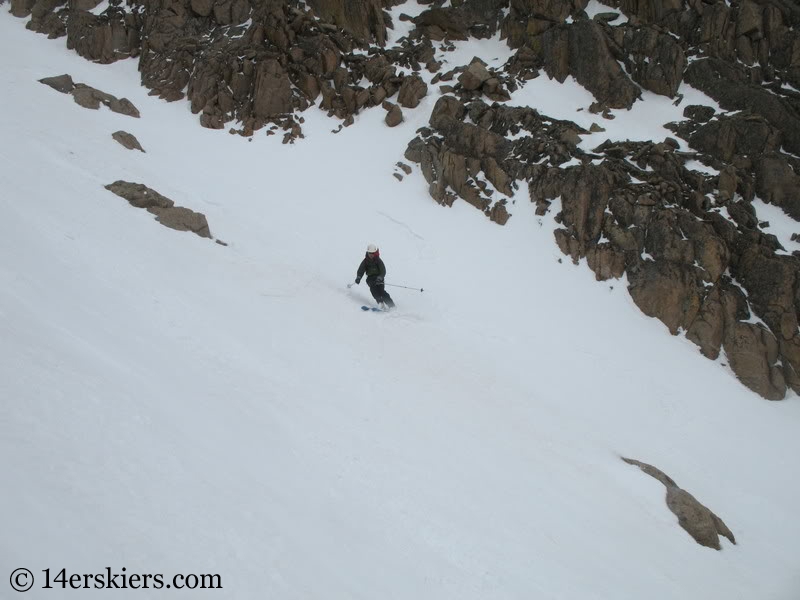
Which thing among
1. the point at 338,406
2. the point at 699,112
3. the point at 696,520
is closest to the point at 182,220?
the point at 338,406

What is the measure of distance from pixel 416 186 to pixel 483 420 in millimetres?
13583

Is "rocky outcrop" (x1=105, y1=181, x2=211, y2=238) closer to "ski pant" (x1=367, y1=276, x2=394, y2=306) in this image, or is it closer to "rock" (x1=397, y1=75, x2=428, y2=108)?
"ski pant" (x1=367, y1=276, x2=394, y2=306)

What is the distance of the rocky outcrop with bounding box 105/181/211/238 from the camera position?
13.7 metres

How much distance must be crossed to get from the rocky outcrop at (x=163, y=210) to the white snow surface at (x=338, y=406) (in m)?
0.51

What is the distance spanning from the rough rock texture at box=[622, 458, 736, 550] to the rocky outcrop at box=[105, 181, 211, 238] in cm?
1365

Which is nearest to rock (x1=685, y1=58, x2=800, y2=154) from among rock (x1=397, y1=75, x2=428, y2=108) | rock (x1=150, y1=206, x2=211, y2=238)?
rock (x1=397, y1=75, x2=428, y2=108)

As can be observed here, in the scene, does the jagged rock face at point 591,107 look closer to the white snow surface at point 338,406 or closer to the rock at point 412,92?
the rock at point 412,92

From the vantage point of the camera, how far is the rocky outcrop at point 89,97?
2131 centimetres

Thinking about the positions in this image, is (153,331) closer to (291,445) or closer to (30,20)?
(291,445)

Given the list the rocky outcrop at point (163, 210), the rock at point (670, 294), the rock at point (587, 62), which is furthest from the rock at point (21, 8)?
the rock at point (670, 294)

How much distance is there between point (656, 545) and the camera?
319 inches

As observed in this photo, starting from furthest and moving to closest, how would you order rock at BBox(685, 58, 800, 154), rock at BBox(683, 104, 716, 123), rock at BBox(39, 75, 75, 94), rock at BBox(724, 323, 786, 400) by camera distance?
1. rock at BBox(39, 75, 75, 94)
2. rock at BBox(683, 104, 716, 123)
3. rock at BBox(685, 58, 800, 154)
4. rock at BBox(724, 323, 786, 400)

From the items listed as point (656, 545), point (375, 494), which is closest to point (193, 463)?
point (375, 494)

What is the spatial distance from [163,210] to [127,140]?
7.64 metres
